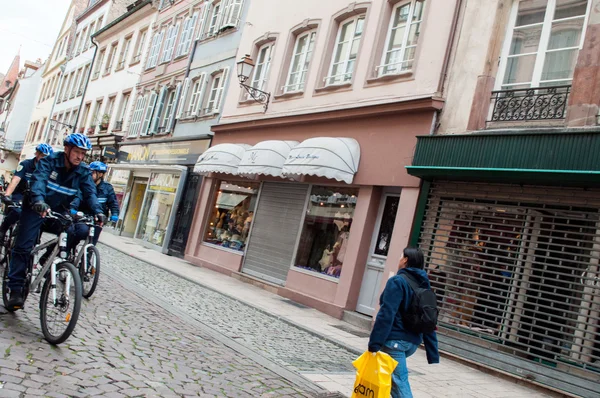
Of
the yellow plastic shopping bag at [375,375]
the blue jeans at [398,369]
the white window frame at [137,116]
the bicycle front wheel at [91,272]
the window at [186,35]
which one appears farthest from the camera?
the white window frame at [137,116]

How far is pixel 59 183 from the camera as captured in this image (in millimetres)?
5742

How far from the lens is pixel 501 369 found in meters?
7.96

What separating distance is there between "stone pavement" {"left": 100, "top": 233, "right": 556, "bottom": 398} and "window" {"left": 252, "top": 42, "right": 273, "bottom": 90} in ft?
21.0

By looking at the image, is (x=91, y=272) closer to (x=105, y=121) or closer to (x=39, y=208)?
(x=39, y=208)

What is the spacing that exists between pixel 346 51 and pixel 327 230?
14.5ft

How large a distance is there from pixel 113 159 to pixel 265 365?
22258mm

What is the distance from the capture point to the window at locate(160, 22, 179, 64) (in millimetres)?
23812

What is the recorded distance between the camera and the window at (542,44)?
8.69 m

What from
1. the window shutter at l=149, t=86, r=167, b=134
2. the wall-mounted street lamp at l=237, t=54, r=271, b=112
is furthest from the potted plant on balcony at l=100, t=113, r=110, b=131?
the wall-mounted street lamp at l=237, t=54, r=271, b=112

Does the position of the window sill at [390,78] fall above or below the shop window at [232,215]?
above

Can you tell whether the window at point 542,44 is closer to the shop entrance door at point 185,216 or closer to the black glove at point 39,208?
the black glove at point 39,208

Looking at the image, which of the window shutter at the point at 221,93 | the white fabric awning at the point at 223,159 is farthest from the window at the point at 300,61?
the window shutter at the point at 221,93

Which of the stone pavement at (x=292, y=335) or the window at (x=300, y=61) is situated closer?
the stone pavement at (x=292, y=335)

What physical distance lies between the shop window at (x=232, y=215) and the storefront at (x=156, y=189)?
1.32 metres
